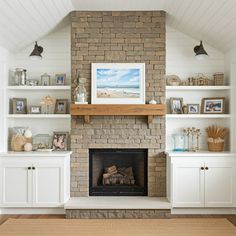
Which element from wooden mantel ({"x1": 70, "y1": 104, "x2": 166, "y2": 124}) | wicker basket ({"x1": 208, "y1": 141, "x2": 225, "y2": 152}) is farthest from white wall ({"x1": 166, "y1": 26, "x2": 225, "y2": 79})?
wicker basket ({"x1": 208, "y1": 141, "x2": 225, "y2": 152})

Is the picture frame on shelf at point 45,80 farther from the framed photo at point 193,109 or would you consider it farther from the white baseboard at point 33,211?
the framed photo at point 193,109

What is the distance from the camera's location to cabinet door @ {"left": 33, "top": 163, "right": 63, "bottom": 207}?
5344 mm

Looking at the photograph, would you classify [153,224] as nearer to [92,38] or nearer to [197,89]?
[197,89]

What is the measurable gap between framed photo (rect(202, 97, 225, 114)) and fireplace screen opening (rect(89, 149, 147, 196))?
113 centimetres

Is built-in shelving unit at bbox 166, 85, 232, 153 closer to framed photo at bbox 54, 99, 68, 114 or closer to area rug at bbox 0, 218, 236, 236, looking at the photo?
area rug at bbox 0, 218, 236, 236

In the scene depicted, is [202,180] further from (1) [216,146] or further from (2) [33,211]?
(2) [33,211]

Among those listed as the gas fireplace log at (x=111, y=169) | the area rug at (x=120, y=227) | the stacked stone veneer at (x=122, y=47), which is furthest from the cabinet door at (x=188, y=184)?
the gas fireplace log at (x=111, y=169)

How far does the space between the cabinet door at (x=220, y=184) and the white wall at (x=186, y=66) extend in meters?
0.75

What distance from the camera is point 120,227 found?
187 inches

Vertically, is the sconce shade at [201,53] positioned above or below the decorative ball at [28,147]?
above

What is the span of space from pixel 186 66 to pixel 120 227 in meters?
2.66

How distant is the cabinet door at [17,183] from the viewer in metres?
5.34

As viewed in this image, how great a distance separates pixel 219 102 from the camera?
5852mm

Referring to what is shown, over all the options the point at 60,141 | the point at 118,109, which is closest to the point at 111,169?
the point at 60,141
